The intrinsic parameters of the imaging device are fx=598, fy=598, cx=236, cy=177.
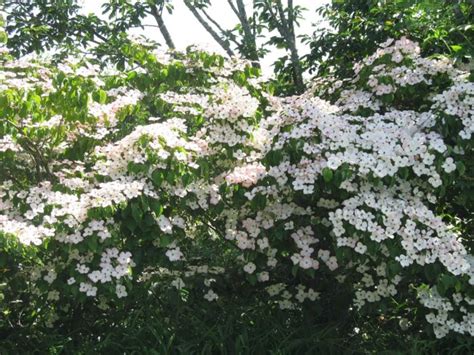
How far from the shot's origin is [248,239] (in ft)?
10.00

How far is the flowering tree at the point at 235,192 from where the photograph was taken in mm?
2729

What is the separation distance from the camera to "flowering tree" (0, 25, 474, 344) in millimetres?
2729

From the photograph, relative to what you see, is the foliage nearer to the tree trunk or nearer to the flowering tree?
the flowering tree

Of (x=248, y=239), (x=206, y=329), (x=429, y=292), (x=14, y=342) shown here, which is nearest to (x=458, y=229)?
(x=429, y=292)

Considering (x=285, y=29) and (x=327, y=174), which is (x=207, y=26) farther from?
(x=327, y=174)

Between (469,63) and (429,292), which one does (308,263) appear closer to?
(429,292)

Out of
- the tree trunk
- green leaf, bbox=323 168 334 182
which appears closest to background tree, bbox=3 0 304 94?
the tree trunk

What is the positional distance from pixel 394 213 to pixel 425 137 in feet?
1.44

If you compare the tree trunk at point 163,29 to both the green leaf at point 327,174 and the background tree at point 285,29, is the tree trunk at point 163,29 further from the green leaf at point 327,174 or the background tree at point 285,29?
the green leaf at point 327,174

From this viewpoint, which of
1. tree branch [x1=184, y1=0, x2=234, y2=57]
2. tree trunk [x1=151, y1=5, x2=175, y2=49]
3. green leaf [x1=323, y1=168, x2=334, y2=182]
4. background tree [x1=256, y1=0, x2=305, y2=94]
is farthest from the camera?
tree trunk [x1=151, y1=5, x2=175, y2=49]

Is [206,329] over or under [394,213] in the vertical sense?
under

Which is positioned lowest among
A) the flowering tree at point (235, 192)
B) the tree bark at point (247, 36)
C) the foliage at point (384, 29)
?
the flowering tree at point (235, 192)

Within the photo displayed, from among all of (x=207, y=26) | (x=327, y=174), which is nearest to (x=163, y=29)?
(x=207, y=26)

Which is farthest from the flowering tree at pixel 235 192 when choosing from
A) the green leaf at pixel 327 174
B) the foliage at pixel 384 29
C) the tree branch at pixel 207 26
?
the tree branch at pixel 207 26
